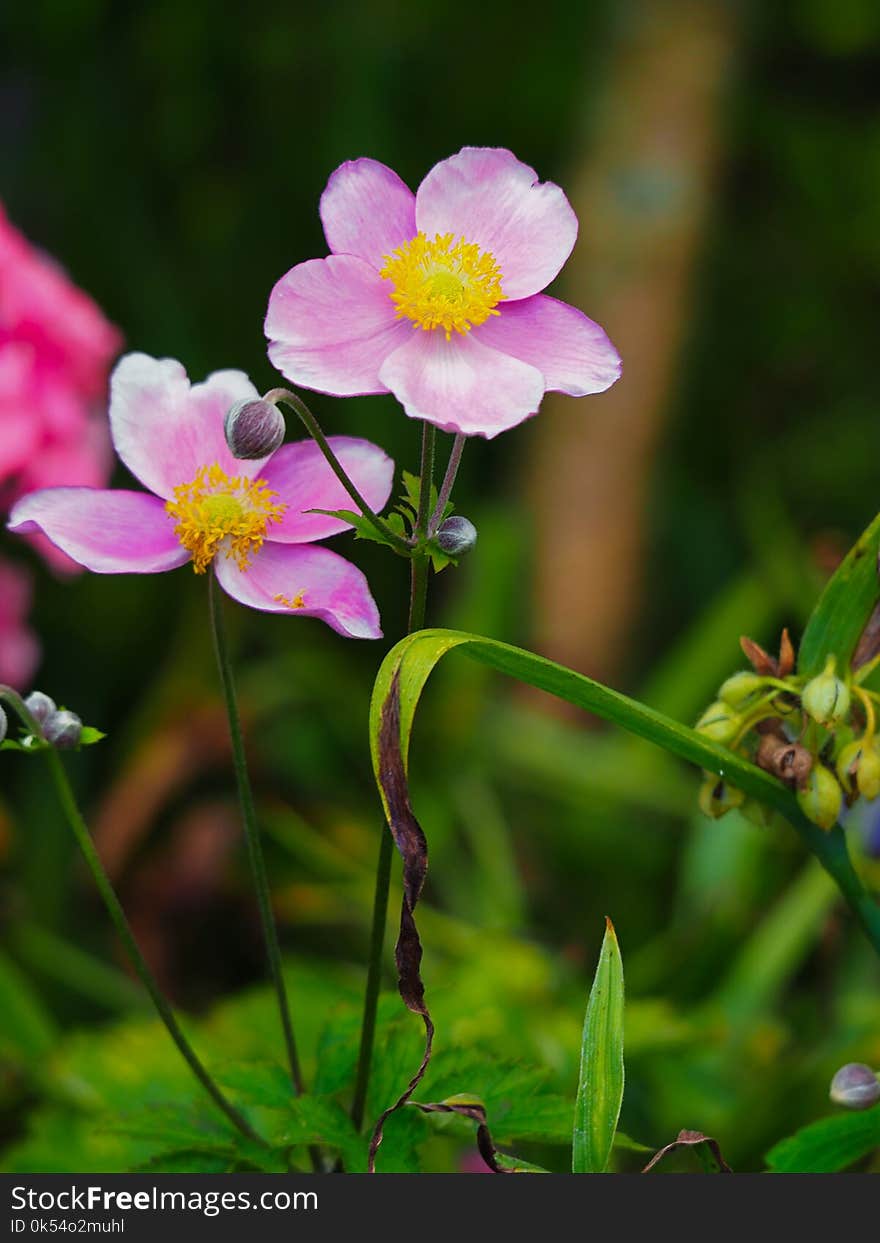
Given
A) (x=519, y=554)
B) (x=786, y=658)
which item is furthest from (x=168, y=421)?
(x=519, y=554)

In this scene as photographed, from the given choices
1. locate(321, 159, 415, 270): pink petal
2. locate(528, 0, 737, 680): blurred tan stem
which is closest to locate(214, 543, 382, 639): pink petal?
locate(321, 159, 415, 270): pink petal

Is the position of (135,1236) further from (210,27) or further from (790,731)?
(210,27)

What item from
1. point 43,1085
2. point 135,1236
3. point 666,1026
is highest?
point 135,1236

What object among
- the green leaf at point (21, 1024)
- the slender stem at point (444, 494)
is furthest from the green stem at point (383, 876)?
the green leaf at point (21, 1024)

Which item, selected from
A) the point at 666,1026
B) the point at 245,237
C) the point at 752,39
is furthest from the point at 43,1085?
the point at 752,39

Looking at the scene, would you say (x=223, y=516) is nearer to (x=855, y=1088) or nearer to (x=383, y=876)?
(x=383, y=876)

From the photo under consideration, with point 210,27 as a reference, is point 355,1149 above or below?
below

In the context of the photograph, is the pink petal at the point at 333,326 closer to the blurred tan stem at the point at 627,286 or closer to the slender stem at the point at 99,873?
the slender stem at the point at 99,873
